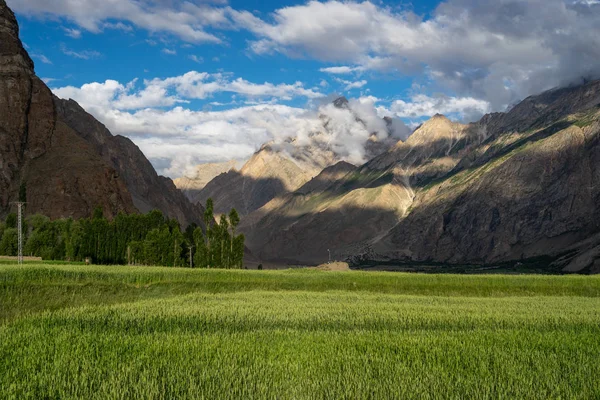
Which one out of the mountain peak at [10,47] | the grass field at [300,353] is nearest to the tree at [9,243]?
the mountain peak at [10,47]

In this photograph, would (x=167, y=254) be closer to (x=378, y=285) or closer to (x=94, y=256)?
(x=94, y=256)

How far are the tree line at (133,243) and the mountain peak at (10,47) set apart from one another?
2988 inches

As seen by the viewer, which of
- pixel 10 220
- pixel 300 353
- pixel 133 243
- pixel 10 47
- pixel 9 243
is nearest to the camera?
pixel 300 353

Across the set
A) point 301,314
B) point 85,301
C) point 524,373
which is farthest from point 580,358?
point 85,301

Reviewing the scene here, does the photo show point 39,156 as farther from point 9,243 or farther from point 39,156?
point 9,243

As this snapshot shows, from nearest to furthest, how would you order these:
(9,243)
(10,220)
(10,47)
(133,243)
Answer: (133,243) < (9,243) < (10,220) < (10,47)

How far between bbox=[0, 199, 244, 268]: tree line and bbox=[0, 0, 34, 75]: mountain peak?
249 ft

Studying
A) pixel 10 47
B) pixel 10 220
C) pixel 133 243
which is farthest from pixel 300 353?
pixel 10 47

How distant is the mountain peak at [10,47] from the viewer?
16862 centimetres

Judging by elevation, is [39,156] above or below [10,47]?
below

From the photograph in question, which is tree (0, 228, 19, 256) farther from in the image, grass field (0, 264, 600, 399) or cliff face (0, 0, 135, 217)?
grass field (0, 264, 600, 399)

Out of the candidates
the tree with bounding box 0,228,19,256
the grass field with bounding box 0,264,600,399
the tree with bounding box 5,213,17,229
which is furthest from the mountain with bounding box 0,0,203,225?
the grass field with bounding box 0,264,600,399

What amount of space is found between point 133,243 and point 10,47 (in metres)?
104

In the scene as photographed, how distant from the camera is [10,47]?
171m
